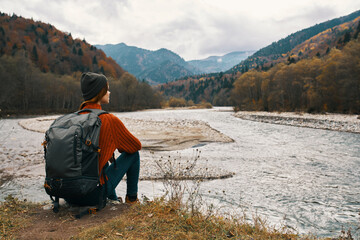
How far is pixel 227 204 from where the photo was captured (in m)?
5.14

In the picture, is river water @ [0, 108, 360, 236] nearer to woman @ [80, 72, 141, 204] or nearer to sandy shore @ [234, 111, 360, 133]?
woman @ [80, 72, 141, 204]

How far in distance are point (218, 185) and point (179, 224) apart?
4069 mm

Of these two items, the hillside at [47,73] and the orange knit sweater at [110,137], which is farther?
the hillside at [47,73]

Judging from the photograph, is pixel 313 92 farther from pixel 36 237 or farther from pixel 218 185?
pixel 36 237

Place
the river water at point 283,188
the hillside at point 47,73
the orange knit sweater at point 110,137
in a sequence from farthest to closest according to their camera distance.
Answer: the hillside at point 47,73 < the river water at point 283,188 < the orange knit sweater at point 110,137

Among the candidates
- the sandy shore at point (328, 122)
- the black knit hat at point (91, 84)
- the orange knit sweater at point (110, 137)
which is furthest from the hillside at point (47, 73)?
the sandy shore at point (328, 122)

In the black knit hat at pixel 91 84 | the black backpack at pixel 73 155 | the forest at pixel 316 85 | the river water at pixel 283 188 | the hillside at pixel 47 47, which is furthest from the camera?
the hillside at pixel 47 47

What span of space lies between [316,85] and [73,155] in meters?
47.4

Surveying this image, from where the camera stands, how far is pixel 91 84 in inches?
116

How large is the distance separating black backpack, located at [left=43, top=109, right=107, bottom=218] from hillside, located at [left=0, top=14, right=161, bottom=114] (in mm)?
20647

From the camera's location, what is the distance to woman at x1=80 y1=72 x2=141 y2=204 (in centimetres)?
279

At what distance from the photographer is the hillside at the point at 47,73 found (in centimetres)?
4662

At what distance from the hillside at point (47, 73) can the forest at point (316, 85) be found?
44.7 m

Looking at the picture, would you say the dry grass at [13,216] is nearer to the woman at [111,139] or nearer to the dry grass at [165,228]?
the dry grass at [165,228]
